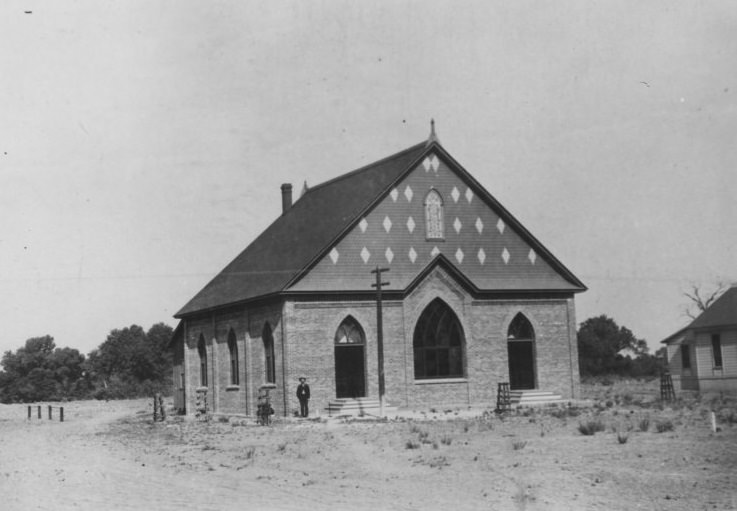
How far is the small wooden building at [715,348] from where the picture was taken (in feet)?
141

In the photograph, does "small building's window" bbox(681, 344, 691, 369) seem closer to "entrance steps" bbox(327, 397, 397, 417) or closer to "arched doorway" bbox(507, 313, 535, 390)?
"arched doorway" bbox(507, 313, 535, 390)

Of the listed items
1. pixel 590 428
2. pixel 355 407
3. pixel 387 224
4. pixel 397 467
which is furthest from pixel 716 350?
pixel 397 467

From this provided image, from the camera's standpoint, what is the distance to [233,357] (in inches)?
1467

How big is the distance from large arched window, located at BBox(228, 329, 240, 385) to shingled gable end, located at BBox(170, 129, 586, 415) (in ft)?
0.23

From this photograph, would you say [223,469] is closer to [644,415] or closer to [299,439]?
[299,439]

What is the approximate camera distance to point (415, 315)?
32.9m

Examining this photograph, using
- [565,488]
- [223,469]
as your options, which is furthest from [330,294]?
[565,488]

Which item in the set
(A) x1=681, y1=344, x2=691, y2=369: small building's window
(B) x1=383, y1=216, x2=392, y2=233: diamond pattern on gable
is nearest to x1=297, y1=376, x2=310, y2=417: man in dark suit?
(B) x1=383, y1=216, x2=392, y2=233: diamond pattern on gable

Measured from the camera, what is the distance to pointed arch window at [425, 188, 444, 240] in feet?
112

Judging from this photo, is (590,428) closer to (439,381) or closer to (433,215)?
(439,381)

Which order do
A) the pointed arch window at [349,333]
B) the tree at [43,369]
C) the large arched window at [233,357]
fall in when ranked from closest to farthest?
1. the pointed arch window at [349,333]
2. the large arched window at [233,357]
3. the tree at [43,369]

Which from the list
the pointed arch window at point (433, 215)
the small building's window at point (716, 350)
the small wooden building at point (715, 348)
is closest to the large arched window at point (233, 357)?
the pointed arch window at point (433, 215)

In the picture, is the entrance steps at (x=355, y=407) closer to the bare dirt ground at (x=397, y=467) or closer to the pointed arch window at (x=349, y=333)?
the pointed arch window at (x=349, y=333)

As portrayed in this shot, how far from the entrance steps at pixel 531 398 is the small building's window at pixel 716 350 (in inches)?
521
